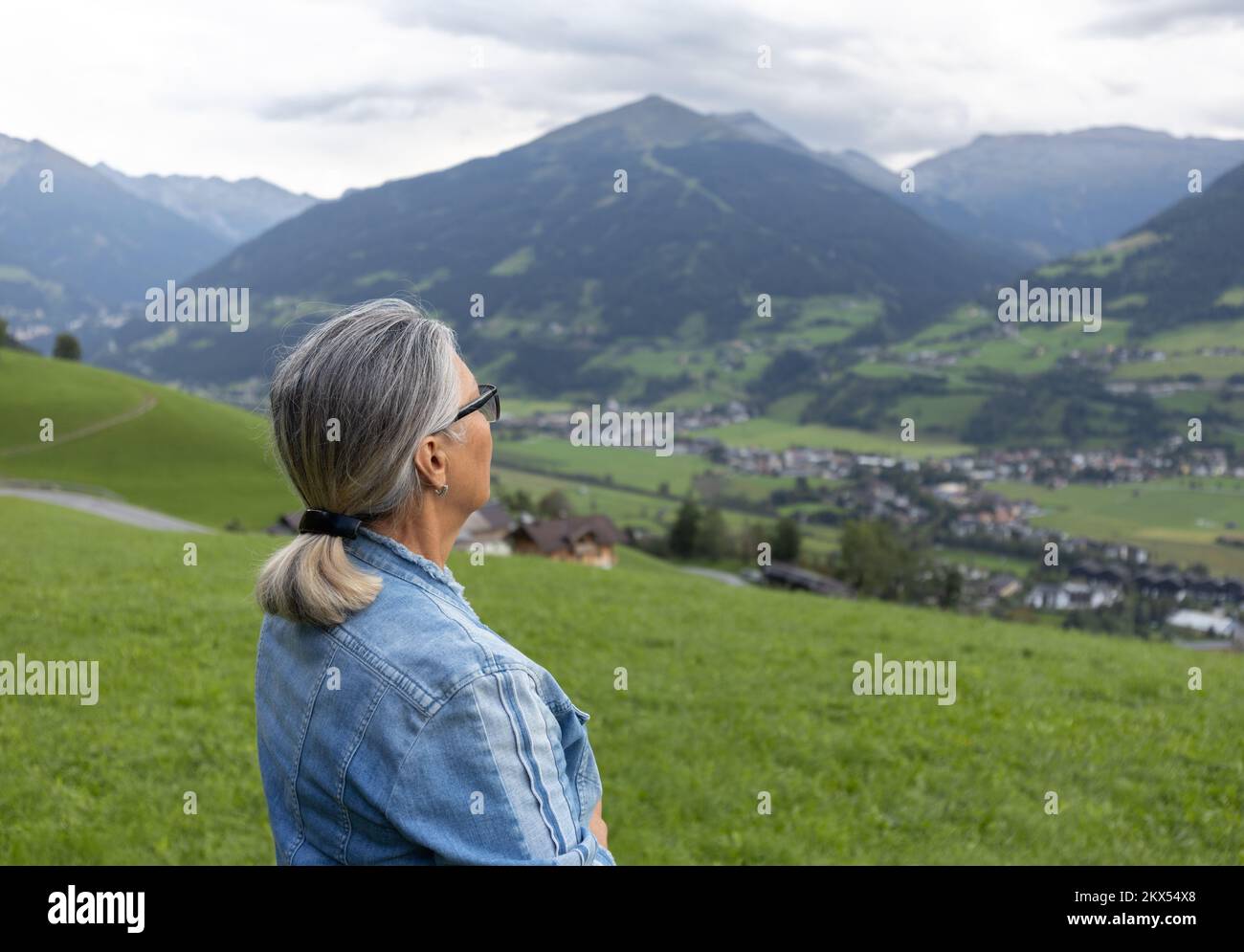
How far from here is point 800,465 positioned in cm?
12519

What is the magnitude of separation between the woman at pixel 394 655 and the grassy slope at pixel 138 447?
62.2 meters

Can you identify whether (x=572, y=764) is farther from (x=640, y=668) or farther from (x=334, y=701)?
(x=640, y=668)

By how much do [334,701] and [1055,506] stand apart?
110 metres

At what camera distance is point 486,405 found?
2.47m

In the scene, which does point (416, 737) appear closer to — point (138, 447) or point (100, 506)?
point (100, 506)

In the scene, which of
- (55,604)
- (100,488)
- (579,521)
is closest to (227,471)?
(100,488)

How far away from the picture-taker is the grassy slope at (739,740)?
6613mm

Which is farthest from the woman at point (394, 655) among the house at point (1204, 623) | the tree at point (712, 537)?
the tree at point (712, 537)

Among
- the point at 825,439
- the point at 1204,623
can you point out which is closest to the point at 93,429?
the point at 1204,623

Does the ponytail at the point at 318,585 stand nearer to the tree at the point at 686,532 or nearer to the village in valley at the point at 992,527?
the village in valley at the point at 992,527

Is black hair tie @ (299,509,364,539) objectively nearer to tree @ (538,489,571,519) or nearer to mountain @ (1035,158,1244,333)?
tree @ (538,489,571,519)

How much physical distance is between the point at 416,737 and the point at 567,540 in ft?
180

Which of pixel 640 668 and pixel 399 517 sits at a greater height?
pixel 399 517

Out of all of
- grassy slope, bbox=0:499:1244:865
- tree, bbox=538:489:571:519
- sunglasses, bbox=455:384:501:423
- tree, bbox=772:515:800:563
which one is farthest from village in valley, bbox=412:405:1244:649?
sunglasses, bbox=455:384:501:423
